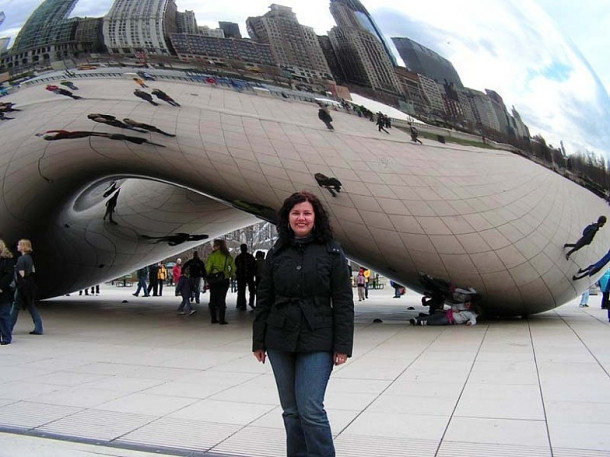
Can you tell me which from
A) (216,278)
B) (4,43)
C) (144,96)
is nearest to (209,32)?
(144,96)

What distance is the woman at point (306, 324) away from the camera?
114 inches

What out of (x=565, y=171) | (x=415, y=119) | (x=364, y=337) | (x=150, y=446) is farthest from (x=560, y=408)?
(x=565, y=171)

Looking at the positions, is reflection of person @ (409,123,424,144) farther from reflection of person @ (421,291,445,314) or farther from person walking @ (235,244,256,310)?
person walking @ (235,244,256,310)

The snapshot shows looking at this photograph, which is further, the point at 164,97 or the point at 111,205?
the point at 111,205

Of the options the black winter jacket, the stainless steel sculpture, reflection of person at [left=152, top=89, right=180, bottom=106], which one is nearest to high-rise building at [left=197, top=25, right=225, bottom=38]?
the stainless steel sculpture

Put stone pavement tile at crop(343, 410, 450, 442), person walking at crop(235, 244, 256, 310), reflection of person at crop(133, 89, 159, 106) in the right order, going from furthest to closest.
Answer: person walking at crop(235, 244, 256, 310) < reflection of person at crop(133, 89, 159, 106) < stone pavement tile at crop(343, 410, 450, 442)

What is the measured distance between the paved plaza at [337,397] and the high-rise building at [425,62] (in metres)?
3.42

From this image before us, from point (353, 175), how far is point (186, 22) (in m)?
2.93

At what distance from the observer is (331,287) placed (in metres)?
2.96

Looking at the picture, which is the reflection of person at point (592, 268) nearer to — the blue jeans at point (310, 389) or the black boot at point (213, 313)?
the black boot at point (213, 313)

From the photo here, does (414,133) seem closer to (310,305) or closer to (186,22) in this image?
(186,22)

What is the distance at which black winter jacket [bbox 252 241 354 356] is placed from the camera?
2.89 meters

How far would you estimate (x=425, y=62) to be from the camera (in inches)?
326

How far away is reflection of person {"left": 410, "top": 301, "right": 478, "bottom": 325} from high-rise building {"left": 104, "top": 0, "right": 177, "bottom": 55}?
211 inches
